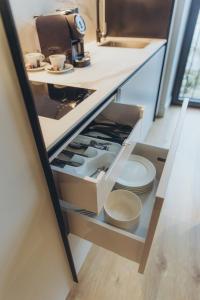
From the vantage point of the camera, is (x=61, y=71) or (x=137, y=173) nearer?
(x=61, y=71)

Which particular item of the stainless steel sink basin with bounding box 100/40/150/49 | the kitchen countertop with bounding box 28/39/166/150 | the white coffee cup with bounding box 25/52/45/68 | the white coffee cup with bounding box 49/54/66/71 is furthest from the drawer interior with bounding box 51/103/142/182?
the stainless steel sink basin with bounding box 100/40/150/49

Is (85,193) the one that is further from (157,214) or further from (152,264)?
(152,264)

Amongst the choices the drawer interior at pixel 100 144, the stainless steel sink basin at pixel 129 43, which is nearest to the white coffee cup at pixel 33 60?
the drawer interior at pixel 100 144

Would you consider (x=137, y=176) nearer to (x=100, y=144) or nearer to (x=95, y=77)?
(x=100, y=144)

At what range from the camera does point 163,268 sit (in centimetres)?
114

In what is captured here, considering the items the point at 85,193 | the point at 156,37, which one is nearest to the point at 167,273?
the point at 85,193

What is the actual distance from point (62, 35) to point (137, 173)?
901 mm

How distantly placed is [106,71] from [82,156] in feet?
1.77

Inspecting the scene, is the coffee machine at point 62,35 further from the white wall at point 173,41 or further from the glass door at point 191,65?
the glass door at point 191,65

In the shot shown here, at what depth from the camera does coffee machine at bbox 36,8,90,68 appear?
3.79ft

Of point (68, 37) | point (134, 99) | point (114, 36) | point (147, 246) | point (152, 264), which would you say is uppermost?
point (68, 37)

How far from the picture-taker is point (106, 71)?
1144mm

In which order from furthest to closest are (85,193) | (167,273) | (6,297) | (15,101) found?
(167,273) → (85,193) → (6,297) → (15,101)

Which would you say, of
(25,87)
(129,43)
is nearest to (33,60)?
(25,87)
